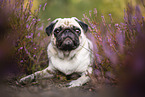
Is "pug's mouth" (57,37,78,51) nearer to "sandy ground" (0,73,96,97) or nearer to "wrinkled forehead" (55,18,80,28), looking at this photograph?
"wrinkled forehead" (55,18,80,28)

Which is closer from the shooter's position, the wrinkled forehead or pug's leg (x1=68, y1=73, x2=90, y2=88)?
pug's leg (x1=68, y1=73, x2=90, y2=88)

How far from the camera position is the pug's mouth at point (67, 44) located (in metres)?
2.85

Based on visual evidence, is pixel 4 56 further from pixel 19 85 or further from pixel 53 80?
pixel 53 80

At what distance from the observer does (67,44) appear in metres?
2.85

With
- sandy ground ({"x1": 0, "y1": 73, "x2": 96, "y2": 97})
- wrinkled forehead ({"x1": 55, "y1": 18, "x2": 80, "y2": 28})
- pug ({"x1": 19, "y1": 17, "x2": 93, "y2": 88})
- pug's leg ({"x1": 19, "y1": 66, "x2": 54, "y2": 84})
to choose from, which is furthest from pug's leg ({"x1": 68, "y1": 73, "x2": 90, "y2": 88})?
wrinkled forehead ({"x1": 55, "y1": 18, "x2": 80, "y2": 28})

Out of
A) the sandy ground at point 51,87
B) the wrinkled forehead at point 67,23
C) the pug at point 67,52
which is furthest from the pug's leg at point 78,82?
the wrinkled forehead at point 67,23

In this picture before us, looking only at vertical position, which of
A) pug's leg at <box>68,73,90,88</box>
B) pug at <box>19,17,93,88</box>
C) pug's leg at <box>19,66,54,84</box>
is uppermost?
pug at <box>19,17,93,88</box>

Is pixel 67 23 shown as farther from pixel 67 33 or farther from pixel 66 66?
pixel 66 66

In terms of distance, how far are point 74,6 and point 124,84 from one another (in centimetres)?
1272

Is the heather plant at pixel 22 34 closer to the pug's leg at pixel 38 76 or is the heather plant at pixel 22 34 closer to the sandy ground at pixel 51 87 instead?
the pug's leg at pixel 38 76

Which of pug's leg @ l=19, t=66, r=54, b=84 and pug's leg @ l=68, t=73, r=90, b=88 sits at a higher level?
pug's leg @ l=19, t=66, r=54, b=84

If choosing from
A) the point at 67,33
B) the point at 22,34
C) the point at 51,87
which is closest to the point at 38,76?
the point at 51,87

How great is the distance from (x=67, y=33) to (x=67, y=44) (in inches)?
8.5

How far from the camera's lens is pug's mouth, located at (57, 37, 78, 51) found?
285 centimetres
